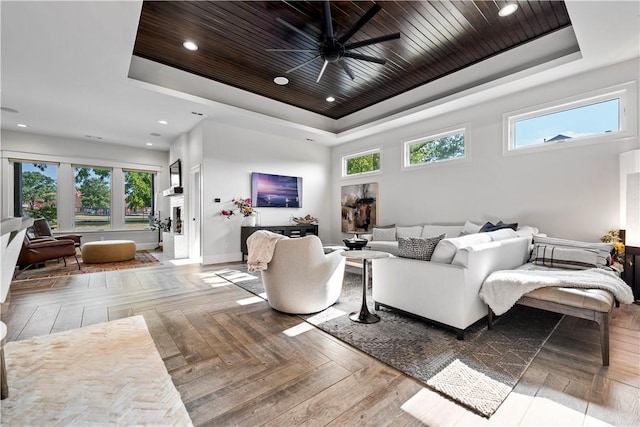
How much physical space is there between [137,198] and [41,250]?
12.2ft

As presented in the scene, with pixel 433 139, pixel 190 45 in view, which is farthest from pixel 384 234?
pixel 190 45

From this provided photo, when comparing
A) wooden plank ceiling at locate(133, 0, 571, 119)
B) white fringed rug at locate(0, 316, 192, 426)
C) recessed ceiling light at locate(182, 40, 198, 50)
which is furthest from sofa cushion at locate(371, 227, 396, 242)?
recessed ceiling light at locate(182, 40, 198, 50)

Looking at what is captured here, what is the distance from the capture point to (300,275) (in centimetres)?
288

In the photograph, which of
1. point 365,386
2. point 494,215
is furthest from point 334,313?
point 494,215

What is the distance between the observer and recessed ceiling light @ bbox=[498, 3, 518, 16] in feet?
10.6

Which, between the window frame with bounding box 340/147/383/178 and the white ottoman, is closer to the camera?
the white ottoman

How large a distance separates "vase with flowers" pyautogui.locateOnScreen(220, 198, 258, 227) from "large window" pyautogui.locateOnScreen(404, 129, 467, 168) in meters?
3.69

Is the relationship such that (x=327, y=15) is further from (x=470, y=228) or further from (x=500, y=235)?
(x=470, y=228)

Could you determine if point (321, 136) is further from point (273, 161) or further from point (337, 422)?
point (337, 422)

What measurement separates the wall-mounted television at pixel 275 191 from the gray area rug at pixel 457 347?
4.07 meters

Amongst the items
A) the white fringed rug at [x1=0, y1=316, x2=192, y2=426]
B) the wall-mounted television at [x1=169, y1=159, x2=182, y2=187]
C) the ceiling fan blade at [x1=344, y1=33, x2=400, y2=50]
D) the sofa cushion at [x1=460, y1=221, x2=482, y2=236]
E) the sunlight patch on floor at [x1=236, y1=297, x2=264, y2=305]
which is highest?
the ceiling fan blade at [x1=344, y1=33, x2=400, y2=50]

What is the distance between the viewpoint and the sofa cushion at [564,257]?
2.98 metres

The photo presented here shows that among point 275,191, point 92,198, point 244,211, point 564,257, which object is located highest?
point 275,191

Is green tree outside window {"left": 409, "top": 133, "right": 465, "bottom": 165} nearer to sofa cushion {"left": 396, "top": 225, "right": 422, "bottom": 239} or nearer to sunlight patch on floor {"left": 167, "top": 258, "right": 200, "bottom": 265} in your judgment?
sofa cushion {"left": 396, "top": 225, "right": 422, "bottom": 239}
